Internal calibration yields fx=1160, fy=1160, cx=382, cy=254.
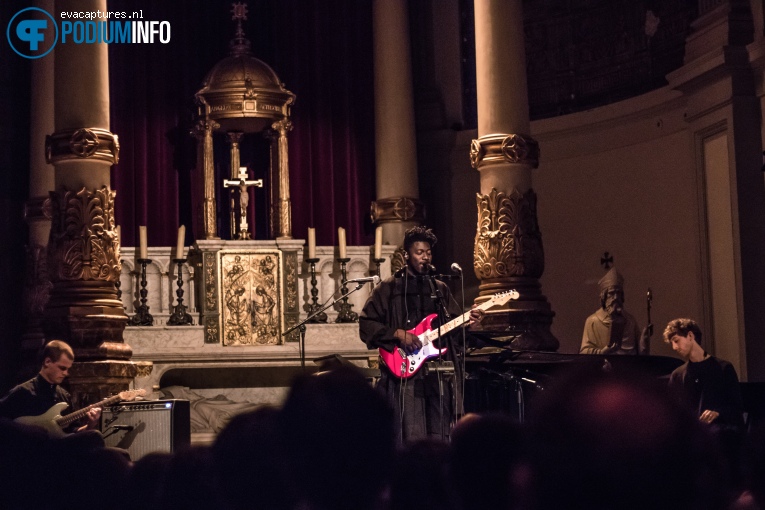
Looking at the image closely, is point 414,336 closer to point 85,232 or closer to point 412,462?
point 85,232

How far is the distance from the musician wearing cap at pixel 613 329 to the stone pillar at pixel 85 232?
437cm

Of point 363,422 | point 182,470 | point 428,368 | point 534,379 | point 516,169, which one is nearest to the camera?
point 363,422

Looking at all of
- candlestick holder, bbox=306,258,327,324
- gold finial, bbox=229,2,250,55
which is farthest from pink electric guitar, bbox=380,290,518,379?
gold finial, bbox=229,2,250,55

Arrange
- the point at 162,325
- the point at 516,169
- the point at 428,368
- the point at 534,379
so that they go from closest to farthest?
the point at 534,379 → the point at 428,368 → the point at 516,169 → the point at 162,325

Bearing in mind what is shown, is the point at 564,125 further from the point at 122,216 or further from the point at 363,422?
the point at 363,422

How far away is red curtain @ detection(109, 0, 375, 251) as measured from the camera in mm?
13266

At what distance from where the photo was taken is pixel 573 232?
530 inches

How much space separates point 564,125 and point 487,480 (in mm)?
11471

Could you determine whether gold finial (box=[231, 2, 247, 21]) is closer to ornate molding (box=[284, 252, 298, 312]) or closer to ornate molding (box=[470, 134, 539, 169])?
ornate molding (box=[284, 252, 298, 312])

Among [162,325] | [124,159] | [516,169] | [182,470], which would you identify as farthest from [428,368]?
[124,159]

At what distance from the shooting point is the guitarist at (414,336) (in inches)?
306

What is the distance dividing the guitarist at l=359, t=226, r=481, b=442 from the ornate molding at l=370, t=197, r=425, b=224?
4886 millimetres

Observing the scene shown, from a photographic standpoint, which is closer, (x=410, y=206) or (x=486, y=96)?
(x=486, y=96)

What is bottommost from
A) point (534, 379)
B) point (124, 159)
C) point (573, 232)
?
point (534, 379)
